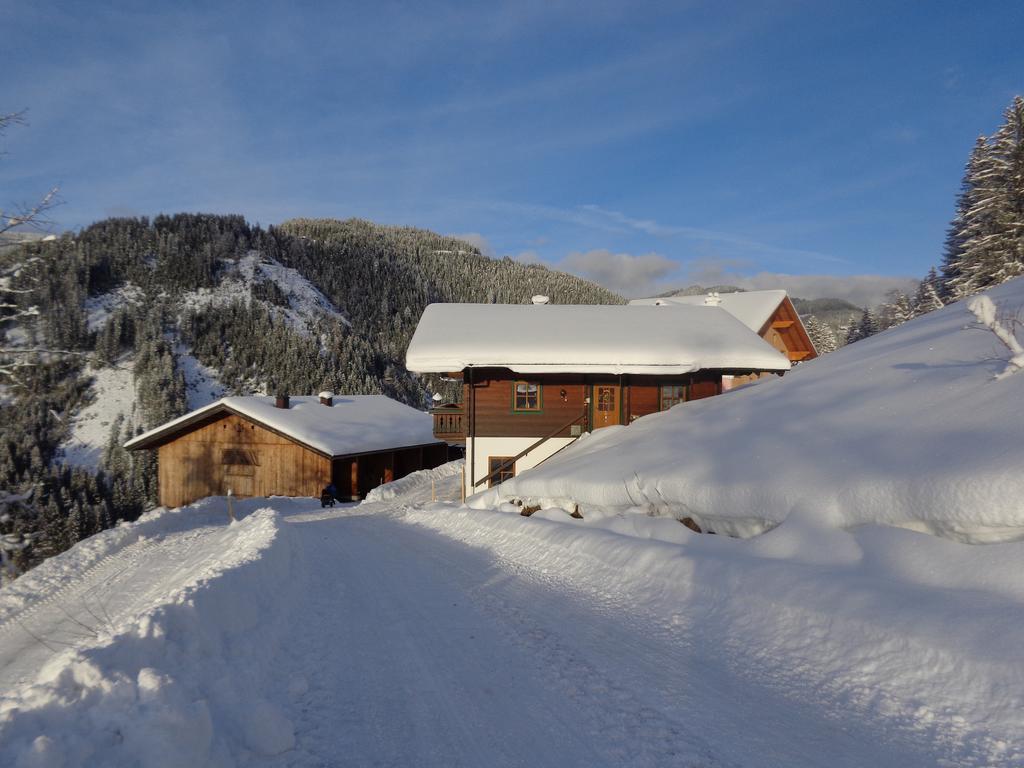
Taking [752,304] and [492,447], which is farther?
[752,304]

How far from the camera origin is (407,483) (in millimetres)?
32406

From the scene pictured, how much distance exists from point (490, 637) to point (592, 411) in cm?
1625

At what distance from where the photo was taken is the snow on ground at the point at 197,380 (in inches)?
3905

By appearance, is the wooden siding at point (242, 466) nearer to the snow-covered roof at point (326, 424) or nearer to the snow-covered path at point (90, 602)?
the snow-covered roof at point (326, 424)

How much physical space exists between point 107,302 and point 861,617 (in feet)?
452

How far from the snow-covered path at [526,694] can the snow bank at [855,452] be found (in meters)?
2.72

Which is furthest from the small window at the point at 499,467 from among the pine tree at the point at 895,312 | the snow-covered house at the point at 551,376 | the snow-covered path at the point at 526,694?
the pine tree at the point at 895,312

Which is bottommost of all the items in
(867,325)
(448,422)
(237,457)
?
(237,457)

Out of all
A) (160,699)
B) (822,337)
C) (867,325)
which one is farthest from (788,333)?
(160,699)

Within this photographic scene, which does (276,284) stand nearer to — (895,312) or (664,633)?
(895,312)

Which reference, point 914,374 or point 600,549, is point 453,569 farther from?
point 914,374

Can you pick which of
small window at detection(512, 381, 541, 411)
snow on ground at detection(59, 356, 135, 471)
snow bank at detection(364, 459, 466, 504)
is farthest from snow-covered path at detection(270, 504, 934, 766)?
snow on ground at detection(59, 356, 135, 471)

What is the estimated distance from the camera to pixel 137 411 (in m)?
89.2

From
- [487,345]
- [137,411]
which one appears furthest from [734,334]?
[137,411]
